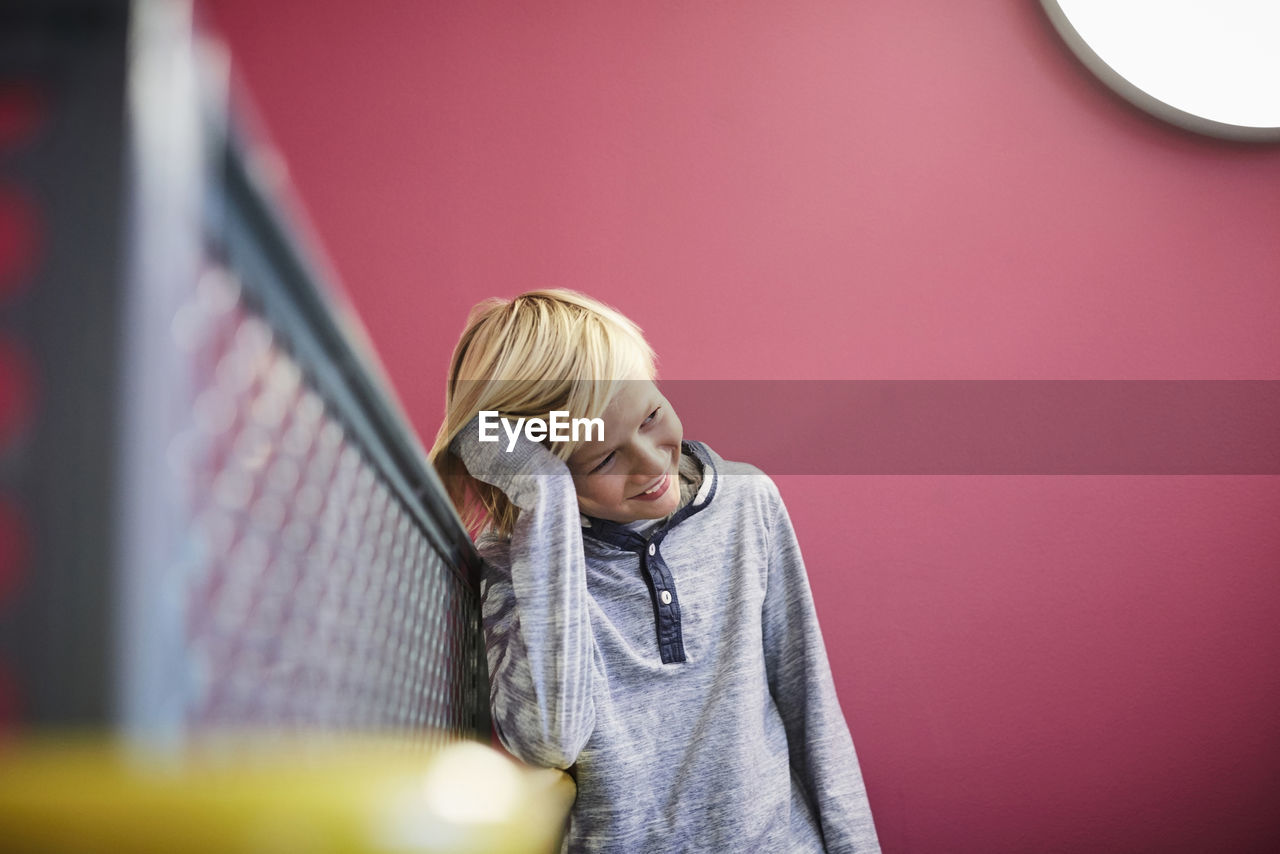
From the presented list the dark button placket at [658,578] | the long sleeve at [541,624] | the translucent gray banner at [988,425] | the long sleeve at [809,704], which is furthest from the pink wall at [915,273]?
the long sleeve at [541,624]

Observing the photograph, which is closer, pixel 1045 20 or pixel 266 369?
pixel 266 369

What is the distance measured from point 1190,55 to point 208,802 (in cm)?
164

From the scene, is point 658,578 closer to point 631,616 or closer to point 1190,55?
point 631,616

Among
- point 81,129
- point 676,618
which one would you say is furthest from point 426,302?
point 81,129

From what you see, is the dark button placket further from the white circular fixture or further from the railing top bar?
the white circular fixture

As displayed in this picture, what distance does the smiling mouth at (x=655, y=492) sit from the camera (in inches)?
42.6

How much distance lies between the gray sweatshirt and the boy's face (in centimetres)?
5

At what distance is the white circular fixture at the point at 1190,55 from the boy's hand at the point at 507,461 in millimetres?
1045

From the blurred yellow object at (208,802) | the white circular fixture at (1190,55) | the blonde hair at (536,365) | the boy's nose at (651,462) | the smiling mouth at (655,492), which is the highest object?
the white circular fixture at (1190,55)

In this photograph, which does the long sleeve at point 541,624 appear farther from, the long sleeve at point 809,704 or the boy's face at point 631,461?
the long sleeve at point 809,704

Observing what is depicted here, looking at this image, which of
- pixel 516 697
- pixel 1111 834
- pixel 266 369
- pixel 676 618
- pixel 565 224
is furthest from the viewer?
pixel 565 224

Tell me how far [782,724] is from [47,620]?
105 cm

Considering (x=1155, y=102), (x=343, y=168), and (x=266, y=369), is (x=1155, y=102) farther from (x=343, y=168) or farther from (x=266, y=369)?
(x=266, y=369)

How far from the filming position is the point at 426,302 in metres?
1.45
